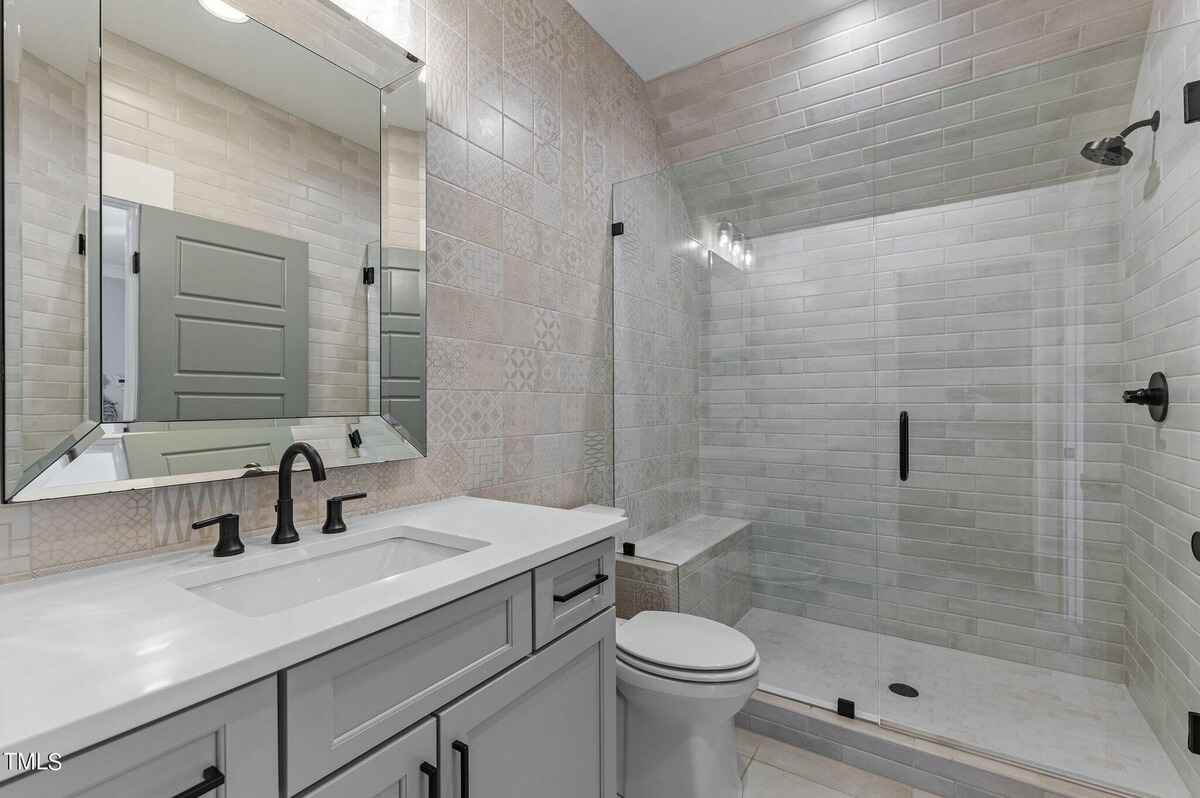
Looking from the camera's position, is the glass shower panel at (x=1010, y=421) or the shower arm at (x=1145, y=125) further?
the glass shower panel at (x=1010, y=421)

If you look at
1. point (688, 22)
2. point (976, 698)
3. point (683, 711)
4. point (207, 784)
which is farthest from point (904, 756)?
point (688, 22)

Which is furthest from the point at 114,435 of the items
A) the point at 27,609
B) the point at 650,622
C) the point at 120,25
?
the point at 650,622

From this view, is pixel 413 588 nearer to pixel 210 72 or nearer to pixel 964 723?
pixel 210 72

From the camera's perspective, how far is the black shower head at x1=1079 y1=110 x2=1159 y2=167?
167 centimetres

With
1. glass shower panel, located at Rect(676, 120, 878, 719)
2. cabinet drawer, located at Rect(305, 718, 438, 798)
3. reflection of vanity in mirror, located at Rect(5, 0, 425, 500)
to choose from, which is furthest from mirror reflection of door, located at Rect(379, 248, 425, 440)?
glass shower panel, located at Rect(676, 120, 878, 719)

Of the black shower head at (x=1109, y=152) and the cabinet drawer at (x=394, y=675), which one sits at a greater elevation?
the black shower head at (x=1109, y=152)

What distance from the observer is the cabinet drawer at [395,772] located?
2.35 ft

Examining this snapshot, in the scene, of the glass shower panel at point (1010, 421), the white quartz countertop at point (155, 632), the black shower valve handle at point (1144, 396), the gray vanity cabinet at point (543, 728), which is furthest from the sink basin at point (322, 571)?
the black shower valve handle at point (1144, 396)

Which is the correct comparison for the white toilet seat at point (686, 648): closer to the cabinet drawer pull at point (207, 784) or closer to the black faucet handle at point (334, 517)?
the black faucet handle at point (334, 517)

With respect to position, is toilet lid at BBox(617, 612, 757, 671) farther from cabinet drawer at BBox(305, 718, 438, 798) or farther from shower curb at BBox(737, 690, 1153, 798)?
cabinet drawer at BBox(305, 718, 438, 798)

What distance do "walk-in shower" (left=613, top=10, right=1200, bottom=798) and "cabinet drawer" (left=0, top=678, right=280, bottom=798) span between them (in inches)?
64.6

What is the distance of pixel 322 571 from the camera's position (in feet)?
3.72

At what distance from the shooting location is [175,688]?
0.55 metres

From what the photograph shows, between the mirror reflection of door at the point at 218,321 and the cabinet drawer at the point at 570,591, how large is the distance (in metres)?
0.70
